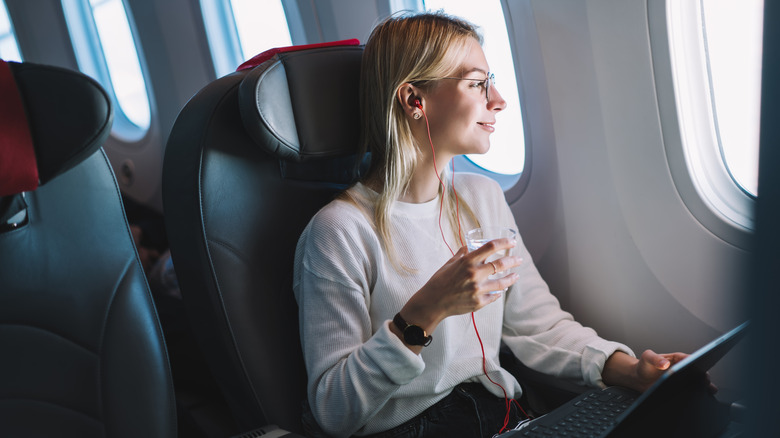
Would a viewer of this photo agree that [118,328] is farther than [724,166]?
No

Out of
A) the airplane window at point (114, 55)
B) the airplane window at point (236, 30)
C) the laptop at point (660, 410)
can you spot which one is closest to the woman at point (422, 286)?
the laptop at point (660, 410)

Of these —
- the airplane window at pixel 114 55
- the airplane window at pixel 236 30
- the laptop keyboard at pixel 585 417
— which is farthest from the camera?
the airplane window at pixel 114 55

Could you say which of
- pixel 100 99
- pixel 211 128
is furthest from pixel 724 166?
pixel 100 99

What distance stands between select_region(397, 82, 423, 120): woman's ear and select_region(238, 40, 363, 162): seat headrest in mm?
122

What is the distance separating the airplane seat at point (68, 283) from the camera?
103cm

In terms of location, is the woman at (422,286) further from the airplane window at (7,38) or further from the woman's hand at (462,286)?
the airplane window at (7,38)

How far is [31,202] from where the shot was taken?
1144 millimetres

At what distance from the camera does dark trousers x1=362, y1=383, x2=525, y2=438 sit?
4.32ft

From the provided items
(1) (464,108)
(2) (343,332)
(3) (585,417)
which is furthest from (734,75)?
(2) (343,332)

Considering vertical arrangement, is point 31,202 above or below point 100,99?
below

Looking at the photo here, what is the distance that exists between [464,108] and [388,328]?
1.91 ft

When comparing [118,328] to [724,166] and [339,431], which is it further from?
[724,166]

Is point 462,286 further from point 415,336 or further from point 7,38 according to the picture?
point 7,38

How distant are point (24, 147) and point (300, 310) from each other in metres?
0.62
